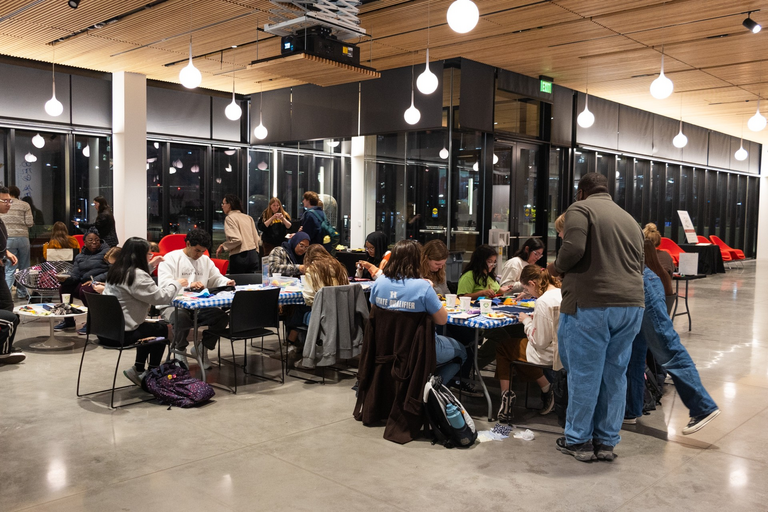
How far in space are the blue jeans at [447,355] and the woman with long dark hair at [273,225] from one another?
434 cm

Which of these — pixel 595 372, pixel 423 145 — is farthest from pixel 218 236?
pixel 595 372

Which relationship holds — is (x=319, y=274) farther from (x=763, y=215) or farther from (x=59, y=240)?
(x=763, y=215)

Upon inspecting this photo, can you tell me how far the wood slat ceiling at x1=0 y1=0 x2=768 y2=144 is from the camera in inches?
295

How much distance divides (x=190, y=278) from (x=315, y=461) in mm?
2744

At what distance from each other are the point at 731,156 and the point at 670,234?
423 centimetres

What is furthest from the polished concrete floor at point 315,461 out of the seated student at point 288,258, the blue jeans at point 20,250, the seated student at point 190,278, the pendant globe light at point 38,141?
the pendant globe light at point 38,141

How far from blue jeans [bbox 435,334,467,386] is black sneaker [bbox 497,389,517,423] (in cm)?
41

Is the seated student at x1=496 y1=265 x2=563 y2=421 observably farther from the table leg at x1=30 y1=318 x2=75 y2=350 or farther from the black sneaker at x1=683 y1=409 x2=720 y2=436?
the table leg at x1=30 y1=318 x2=75 y2=350

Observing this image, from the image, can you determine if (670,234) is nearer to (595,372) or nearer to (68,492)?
(595,372)

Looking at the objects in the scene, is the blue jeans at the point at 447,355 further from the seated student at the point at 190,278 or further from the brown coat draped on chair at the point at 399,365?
the seated student at the point at 190,278

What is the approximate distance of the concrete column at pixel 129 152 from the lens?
11594mm

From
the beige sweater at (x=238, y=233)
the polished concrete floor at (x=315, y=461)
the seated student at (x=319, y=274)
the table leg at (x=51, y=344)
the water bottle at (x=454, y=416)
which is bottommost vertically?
the polished concrete floor at (x=315, y=461)

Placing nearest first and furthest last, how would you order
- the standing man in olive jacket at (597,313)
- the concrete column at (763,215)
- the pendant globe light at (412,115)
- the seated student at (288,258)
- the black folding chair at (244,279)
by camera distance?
the standing man in olive jacket at (597,313), the black folding chair at (244,279), the seated student at (288,258), the pendant globe light at (412,115), the concrete column at (763,215)

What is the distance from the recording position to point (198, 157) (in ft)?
43.9
